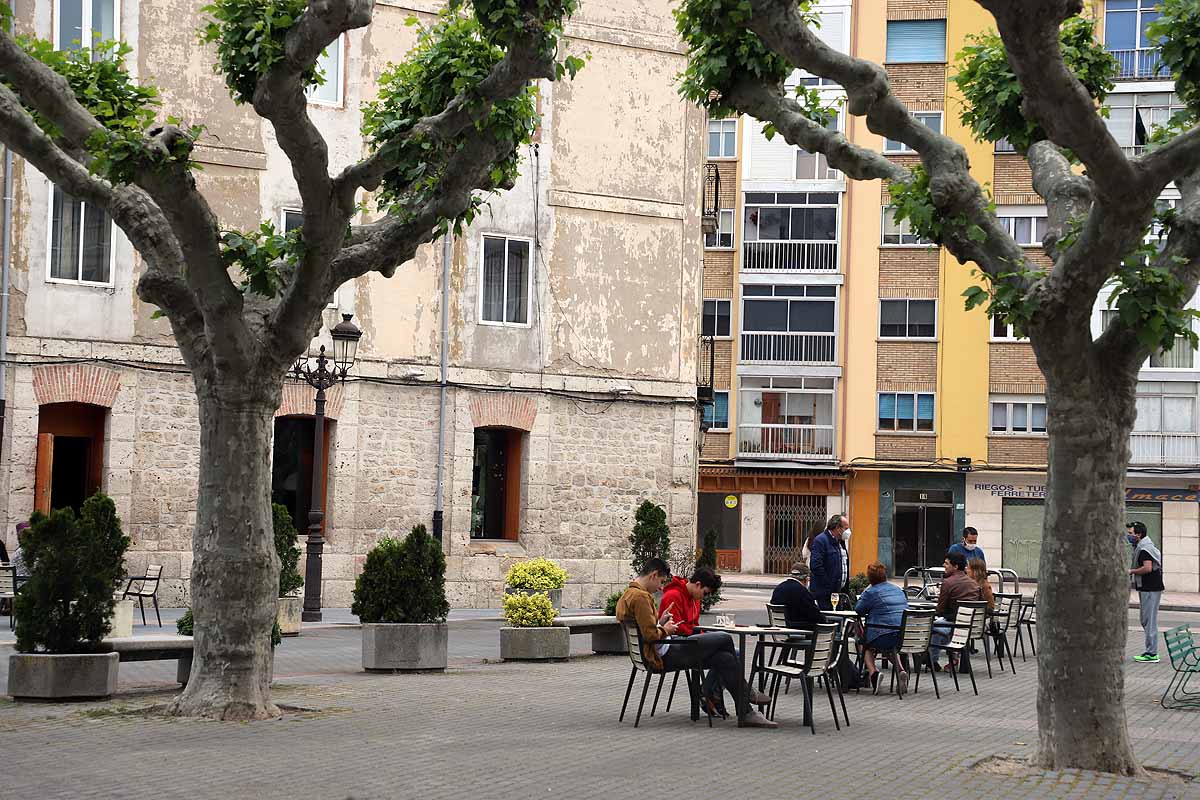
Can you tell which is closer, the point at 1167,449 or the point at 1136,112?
the point at 1167,449

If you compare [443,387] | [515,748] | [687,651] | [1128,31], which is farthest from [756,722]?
[1128,31]

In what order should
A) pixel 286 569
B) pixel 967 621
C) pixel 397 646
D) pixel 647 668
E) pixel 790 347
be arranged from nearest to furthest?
pixel 647 668
pixel 397 646
pixel 967 621
pixel 286 569
pixel 790 347

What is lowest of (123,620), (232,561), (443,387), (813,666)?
(123,620)

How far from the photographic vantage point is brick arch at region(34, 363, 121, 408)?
2241cm

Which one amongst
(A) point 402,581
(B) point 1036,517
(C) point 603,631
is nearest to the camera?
(A) point 402,581

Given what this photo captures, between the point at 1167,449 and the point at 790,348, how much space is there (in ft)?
39.5

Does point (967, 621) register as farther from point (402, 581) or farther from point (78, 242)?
point (78, 242)

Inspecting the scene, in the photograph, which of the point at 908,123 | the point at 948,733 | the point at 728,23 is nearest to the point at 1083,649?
the point at 948,733

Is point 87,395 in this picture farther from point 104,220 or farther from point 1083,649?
point 1083,649

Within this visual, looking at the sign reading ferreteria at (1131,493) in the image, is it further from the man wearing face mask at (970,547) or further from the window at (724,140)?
the man wearing face mask at (970,547)

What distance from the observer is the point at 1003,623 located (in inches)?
742

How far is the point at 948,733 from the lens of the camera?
39.3 ft

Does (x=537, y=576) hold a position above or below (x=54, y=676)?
above

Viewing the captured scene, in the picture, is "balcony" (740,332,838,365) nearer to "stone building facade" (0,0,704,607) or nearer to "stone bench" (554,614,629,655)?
"stone building facade" (0,0,704,607)
